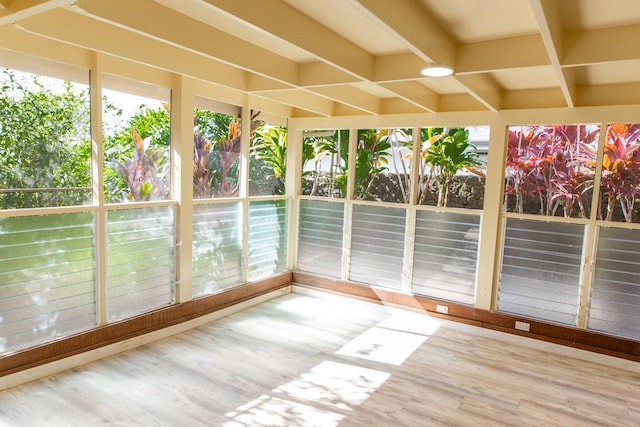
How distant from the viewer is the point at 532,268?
184 inches

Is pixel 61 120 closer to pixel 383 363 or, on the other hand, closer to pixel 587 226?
pixel 383 363

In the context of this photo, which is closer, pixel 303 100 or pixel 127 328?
pixel 127 328

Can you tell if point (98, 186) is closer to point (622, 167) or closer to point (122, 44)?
point (122, 44)

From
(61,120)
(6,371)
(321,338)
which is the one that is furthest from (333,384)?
(61,120)

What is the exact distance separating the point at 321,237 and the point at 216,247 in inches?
65.2

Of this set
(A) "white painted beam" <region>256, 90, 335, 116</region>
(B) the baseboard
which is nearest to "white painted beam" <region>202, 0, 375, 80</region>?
(A) "white painted beam" <region>256, 90, 335, 116</region>

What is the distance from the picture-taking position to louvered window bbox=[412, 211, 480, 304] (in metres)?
5.03

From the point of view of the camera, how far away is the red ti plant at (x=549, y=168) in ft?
14.4

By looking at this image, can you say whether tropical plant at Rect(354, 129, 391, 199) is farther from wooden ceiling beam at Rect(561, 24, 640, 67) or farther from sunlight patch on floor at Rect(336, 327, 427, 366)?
wooden ceiling beam at Rect(561, 24, 640, 67)

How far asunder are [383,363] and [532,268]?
201 centimetres

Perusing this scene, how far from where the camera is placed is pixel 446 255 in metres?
5.19

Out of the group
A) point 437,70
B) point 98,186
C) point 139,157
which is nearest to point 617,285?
point 437,70

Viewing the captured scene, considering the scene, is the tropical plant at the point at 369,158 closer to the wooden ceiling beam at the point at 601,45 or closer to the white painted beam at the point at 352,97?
the white painted beam at the point at 352,97

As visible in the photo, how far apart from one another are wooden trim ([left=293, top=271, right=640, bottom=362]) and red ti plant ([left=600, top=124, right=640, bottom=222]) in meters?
1.24
